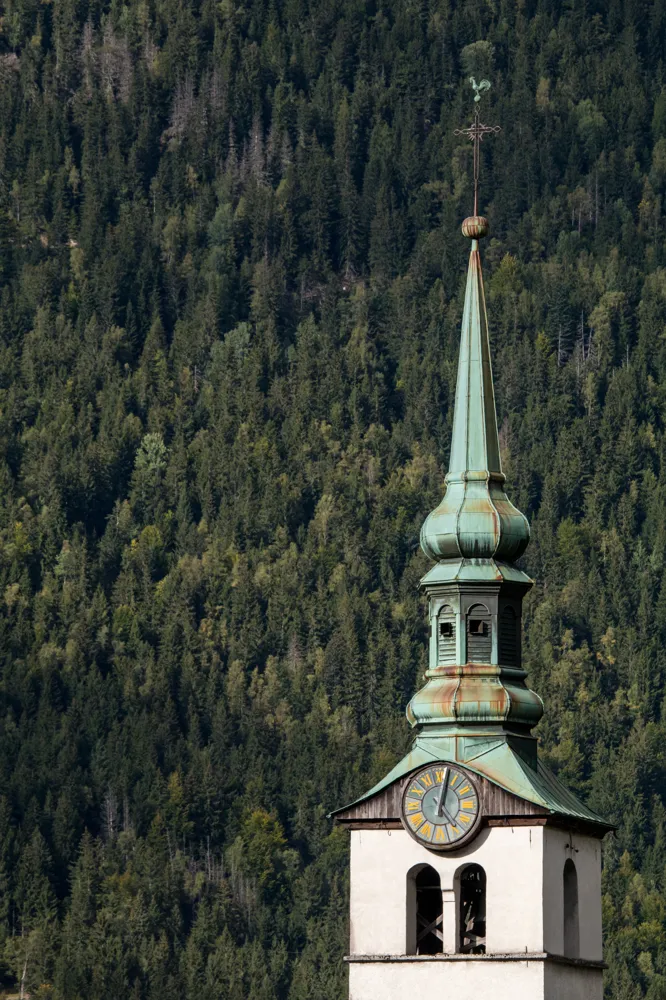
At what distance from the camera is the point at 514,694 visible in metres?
84.1

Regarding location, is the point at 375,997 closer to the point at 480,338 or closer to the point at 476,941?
the point at 476,941

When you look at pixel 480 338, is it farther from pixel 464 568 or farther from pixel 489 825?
pixel 489 825

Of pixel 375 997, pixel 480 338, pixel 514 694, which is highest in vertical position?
pixel 480 338

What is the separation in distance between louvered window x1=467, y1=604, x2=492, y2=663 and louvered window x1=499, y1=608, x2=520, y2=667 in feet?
0.90

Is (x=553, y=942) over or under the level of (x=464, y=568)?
under

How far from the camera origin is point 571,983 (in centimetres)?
8362

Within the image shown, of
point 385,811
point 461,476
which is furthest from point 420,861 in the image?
point 461,476

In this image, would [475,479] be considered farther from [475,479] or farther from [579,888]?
[579,888]

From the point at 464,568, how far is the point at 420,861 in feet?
19.4

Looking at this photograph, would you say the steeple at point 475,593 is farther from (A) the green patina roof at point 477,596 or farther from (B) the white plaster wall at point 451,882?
(B) the white plaster wall at point 451,882

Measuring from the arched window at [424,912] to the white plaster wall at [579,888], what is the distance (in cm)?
227

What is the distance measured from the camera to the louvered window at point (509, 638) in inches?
3334

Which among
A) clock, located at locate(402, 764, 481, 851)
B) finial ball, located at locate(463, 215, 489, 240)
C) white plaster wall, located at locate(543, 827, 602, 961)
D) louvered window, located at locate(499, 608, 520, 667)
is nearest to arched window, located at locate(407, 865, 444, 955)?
clock, located at locate(402, 764, 481, 851)

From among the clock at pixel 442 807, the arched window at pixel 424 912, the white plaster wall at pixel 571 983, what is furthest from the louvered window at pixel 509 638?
the white plaster wall at pixel 571 983
